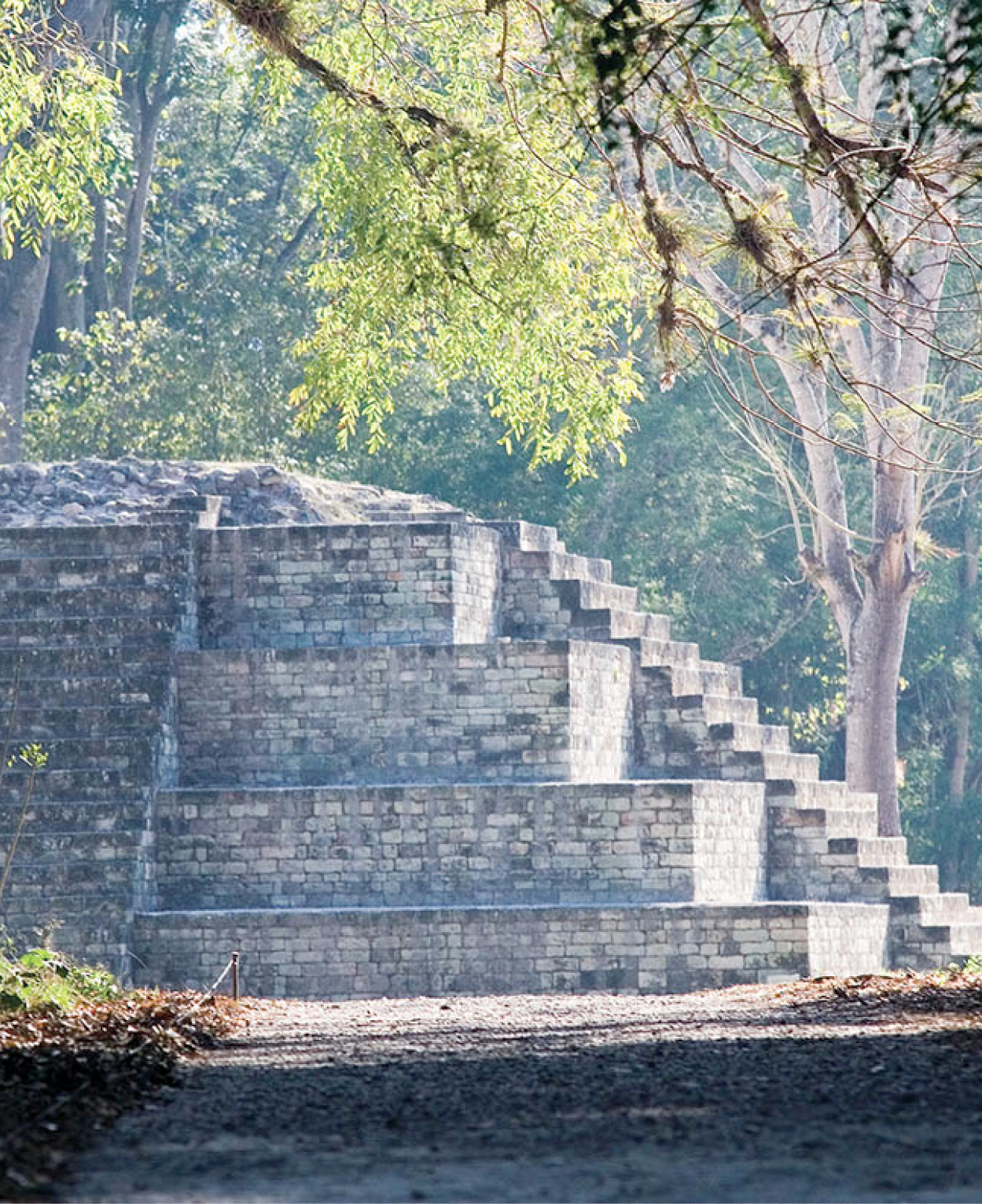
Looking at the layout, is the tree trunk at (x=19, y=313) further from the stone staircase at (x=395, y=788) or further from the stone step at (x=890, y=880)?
the stone step at (x=890, y=880)

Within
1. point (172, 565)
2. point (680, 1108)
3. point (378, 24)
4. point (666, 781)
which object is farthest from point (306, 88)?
point (680, 1108)

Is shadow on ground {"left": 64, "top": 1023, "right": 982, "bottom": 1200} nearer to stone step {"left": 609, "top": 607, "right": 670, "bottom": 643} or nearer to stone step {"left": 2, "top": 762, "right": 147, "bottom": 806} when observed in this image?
stone step {"left": 2, "top": 762, "right": 147, "bottom": 806}

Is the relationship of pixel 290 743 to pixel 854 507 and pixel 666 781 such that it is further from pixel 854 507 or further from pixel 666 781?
pixel 854 507

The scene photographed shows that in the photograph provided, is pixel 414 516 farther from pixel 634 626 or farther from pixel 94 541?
pixel 94 541

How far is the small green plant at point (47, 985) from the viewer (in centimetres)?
1224

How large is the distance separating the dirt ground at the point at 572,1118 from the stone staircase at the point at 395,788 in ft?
25.8

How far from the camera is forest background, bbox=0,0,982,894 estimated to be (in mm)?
32344

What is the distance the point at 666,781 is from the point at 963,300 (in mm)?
14177

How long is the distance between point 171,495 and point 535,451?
7.78 meters

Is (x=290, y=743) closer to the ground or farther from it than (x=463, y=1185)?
farther from it

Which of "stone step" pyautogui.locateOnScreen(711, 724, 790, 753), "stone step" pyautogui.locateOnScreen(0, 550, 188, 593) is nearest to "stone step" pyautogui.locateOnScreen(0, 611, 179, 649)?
"stone step" pyautogui.locateOnScreen(0, 550, 188, 593)

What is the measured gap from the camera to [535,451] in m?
31.1

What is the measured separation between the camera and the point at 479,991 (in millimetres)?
20266

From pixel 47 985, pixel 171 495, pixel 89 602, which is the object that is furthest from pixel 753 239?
pixel 171 495
